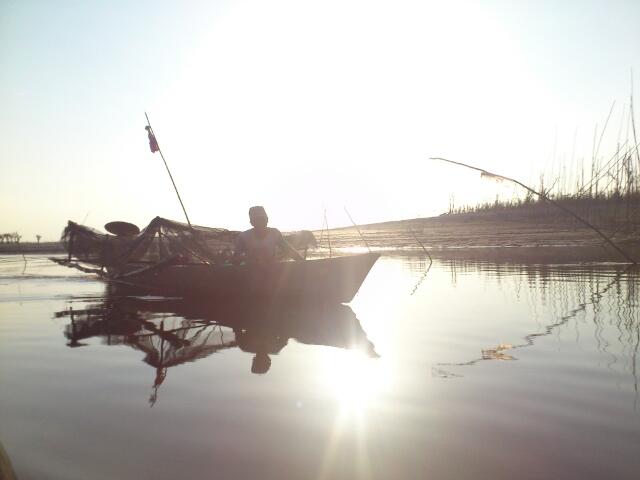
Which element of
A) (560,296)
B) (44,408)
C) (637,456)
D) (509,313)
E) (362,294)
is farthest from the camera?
(362,294)

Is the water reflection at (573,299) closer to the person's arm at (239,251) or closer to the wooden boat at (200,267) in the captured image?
the wooden boat at (200,267)

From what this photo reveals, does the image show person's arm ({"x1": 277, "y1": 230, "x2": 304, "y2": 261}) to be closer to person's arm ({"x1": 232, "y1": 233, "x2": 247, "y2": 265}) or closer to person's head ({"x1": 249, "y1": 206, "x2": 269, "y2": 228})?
person's head ({"x1": 249, "y1": 206, "x2": 269, "y2": 228})

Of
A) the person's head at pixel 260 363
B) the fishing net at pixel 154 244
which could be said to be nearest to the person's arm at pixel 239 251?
the fishing net at pixel 154 244

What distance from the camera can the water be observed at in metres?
2.47

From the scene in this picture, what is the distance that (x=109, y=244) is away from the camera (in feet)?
45.8

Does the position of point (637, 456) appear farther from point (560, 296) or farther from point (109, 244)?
point (109, 244)

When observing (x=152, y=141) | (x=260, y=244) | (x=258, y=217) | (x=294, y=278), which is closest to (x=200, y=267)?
(x=260, y=244)

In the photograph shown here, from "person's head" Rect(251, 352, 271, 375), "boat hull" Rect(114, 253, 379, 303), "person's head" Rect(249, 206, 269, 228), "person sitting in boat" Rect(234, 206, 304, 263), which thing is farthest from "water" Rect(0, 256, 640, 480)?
"person's head" Rect(249, 206, 269, 228)

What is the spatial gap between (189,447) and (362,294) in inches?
325

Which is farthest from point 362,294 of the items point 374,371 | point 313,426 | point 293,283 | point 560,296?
point 313,426

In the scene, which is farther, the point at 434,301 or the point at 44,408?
the point at 434,301

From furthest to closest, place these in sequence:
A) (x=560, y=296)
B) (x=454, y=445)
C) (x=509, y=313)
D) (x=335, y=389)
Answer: (x=560, y=296)
(x=509, y=313)
(x=335, y=389)
(x=454, y=445)

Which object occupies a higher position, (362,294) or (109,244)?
(109,244)

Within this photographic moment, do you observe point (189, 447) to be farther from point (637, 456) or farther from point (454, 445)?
point (637, 456)
